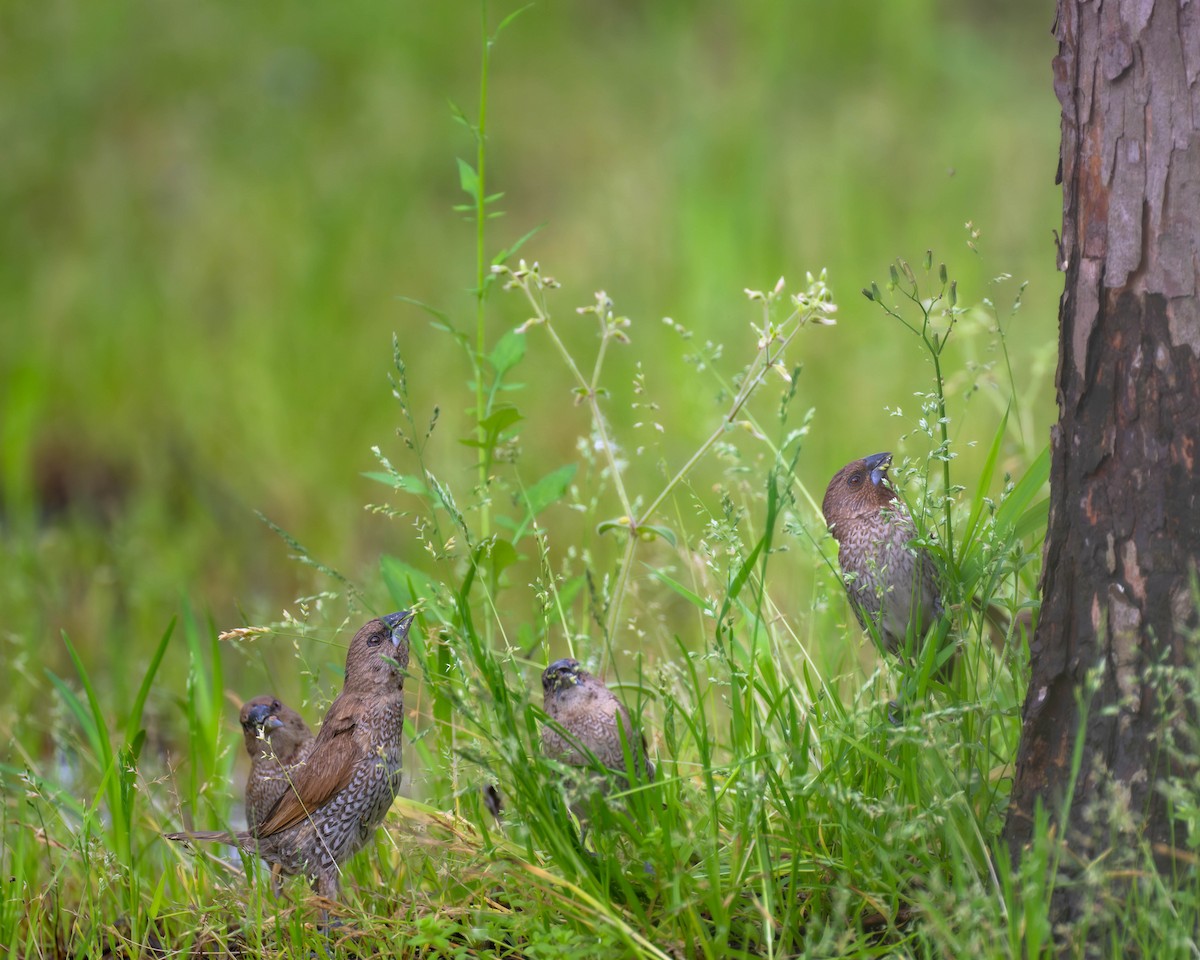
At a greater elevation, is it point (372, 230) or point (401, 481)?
point (372, 230)

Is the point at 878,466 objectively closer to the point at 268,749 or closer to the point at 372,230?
the point at 268,749

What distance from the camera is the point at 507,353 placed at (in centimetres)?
332

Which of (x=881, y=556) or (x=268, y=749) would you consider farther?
(x=268, y=749)

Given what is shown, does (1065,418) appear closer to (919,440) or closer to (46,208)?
(919,440)

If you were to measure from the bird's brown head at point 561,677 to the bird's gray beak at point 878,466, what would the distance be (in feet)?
2.44

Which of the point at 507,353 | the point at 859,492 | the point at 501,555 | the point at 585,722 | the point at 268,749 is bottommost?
the point at 268,749

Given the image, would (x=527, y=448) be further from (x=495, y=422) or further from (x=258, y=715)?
(x=258, y=715)

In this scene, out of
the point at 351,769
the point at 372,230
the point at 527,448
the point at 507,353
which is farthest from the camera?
the point at 372,230

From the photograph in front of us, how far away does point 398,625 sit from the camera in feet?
9.53

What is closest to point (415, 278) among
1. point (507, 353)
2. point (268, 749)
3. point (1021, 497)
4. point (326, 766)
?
point (507, 353)

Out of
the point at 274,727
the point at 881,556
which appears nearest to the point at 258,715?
the point at 274,727

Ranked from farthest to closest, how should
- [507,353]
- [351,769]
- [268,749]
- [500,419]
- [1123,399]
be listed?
[507,353] → [500,419] → [268,749] → [351,769] → [1123,399]

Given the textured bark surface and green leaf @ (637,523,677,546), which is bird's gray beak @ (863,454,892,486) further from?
the textured bark surface

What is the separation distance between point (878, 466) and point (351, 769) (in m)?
1.27
